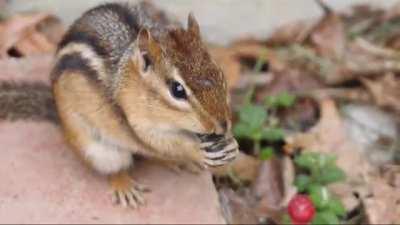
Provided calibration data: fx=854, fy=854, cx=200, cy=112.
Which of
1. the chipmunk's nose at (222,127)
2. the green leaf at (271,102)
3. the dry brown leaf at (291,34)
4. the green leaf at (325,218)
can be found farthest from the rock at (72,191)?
the dry brown leaf at (291,34)

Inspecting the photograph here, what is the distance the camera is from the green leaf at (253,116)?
4746 mm

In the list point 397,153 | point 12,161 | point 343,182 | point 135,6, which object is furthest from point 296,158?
point 12,161

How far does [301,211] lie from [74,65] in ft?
4.52

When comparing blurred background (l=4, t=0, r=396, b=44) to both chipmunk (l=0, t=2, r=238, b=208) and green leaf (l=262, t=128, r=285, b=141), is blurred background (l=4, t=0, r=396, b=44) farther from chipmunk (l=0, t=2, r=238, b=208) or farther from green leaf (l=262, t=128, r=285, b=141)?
chipmunk (l=0, t=2, r=238, b=208)

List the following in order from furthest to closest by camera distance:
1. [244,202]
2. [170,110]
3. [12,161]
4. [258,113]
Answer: [258,113] < [244,202] < [12,161] < [170,110]

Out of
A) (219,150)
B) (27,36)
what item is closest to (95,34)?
(219,150)

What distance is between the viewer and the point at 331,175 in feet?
14.8

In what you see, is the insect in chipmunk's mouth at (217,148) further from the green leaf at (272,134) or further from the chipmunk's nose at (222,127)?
the green leaf at (272,134)

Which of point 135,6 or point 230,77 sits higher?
point 135,6

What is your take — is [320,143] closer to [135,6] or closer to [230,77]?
[230,77]

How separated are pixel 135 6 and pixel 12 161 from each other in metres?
0.95

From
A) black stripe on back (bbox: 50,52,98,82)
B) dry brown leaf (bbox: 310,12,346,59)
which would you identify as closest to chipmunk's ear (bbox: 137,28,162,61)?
black stripe on back (bbox: 50,52,98,82)

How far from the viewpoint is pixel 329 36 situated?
562 centimetres

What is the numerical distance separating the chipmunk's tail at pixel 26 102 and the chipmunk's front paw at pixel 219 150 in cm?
103
